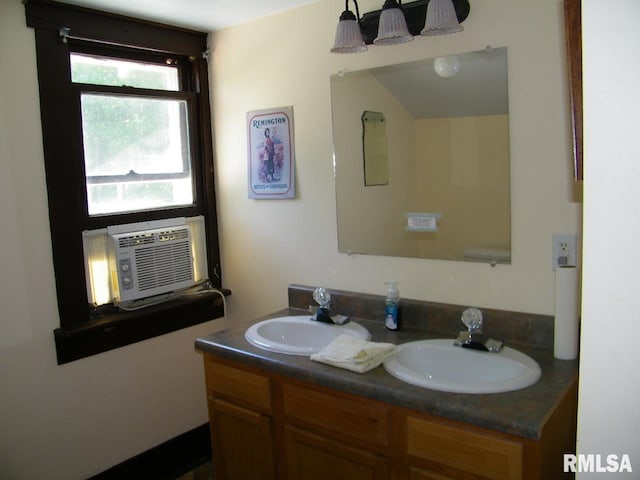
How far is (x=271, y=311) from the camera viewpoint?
2654 mm

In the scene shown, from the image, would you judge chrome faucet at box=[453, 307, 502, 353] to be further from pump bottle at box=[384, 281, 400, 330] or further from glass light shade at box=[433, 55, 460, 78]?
glass light shade at box=[433, 55, 460, 78]

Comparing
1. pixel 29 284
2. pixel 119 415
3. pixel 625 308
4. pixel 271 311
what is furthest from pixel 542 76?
pixel 119 415

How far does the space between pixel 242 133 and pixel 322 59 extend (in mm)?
591

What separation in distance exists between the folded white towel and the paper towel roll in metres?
0.53

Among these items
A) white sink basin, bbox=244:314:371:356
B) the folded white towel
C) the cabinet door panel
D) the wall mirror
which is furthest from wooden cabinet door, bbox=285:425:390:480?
the wall mirror

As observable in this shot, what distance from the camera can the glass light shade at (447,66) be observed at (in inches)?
75.3

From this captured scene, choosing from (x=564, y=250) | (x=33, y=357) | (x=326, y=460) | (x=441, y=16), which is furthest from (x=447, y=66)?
(x=33, y=357)

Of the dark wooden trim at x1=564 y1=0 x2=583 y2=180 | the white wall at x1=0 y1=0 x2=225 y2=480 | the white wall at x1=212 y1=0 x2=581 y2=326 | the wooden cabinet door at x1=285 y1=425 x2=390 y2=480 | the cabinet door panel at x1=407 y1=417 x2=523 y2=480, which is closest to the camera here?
the dark wooden trim at x1=564 y1=0 x2=583 y2=180

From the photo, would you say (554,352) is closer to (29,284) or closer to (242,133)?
(242,133)

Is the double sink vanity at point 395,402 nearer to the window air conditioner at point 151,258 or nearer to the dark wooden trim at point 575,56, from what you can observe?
the window air conditioner at point 151,258

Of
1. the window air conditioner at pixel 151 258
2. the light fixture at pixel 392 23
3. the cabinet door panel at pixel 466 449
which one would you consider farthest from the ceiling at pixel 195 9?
the cabinet door panel at pixel 466 449

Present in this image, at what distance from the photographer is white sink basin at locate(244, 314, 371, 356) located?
2098 mm

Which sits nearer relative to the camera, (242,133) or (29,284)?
(29,284)

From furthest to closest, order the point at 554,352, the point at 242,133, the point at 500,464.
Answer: the point at 242,133
the point at 554,352
the point at 500,464
